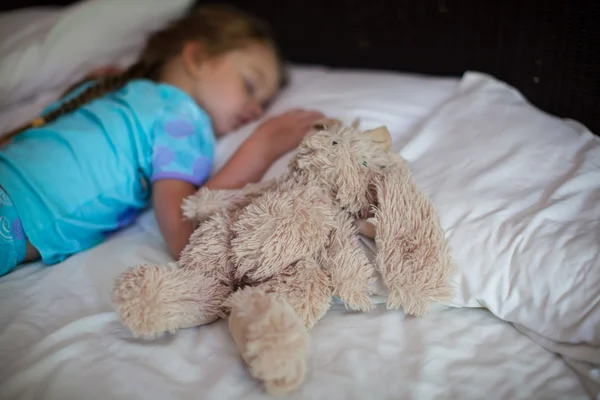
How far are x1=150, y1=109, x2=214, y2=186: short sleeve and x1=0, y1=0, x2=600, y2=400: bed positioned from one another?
0.07 m

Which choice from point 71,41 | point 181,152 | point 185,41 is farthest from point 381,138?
point 71,41

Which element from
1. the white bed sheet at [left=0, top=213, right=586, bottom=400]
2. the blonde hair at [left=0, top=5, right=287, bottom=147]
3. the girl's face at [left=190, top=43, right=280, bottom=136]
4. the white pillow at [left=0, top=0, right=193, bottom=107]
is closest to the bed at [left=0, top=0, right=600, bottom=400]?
the white bed sheet at [left=0, top=213, right=586, bottom=400]

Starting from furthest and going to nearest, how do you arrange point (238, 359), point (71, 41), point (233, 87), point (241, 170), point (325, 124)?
1. point (71, 41)
2. point (233, 87)
3. point (241, 170)
4. point (325, 124)
5. point (238, 359)

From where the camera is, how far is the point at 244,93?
1.17 m

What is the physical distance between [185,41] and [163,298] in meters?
0.81

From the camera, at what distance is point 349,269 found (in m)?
0.68

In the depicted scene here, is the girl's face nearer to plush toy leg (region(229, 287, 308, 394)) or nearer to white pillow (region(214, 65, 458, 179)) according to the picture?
white pillow (region(214, 65, 458, 179))

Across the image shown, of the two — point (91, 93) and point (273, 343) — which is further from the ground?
point (91, 93)

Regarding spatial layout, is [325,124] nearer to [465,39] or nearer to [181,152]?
[181,152]

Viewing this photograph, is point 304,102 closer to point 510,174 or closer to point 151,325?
point 510,174

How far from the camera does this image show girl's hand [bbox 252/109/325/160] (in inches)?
38.1

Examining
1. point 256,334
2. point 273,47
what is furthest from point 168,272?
point 273,47

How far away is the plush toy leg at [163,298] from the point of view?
0.65 metres

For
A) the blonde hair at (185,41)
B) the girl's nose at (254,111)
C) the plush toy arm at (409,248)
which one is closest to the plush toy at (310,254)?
the plush toy arm at (409,248)
